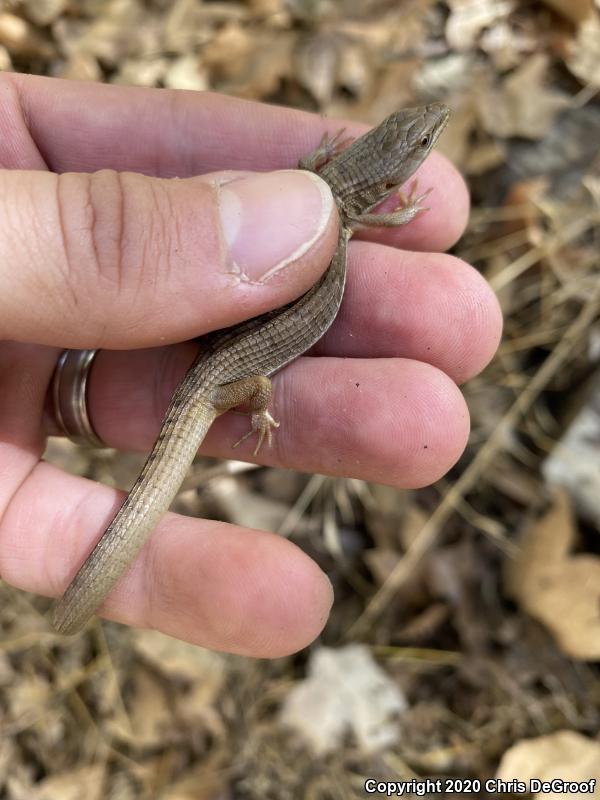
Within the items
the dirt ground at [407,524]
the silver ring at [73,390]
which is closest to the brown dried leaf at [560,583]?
the dirt ground at [407,524]

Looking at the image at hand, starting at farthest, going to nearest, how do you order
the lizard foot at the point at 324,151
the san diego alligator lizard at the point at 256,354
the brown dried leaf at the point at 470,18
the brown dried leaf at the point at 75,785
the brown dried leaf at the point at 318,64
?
the brown dried leaf at the point at 470,18 → the brown dried leaf at the point at 318,64 → the brown dried leaf at the point at 75,785 → the lizard foot at the point at 324,151 → the san diego alligator lizard at the point at 256,354

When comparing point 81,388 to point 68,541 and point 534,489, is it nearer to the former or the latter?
point 68,541

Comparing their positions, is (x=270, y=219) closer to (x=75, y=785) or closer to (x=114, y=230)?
(x=114, y=230)

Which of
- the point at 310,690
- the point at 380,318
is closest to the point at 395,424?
the point at 380,318

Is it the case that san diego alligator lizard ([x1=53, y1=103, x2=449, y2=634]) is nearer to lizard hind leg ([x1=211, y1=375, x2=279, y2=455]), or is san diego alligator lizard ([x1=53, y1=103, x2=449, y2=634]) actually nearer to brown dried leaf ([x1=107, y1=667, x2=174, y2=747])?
lizard hind leg ([x1=211, y1=375, x2=279, y2=455])

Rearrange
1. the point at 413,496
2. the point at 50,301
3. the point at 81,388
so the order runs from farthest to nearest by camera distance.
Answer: the point at 413,496
the point at 81,388
the point at 50,301

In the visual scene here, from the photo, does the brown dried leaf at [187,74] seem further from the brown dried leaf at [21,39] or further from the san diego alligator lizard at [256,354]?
the san diego alligator lizard at [256,354]

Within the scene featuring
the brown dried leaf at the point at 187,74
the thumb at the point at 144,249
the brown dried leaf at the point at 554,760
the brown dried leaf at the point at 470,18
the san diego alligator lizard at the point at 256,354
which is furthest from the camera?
the brown dried leaf at the point at 470,18

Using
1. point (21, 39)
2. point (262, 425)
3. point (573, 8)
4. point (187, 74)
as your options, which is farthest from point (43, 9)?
point (573, 8)
